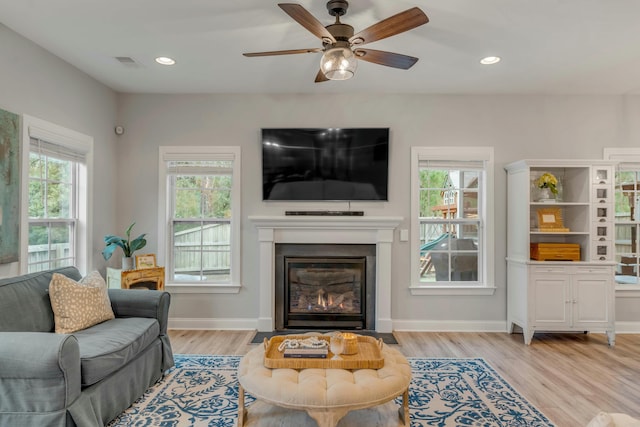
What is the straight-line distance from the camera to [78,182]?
380 cm

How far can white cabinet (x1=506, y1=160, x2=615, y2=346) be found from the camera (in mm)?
3889

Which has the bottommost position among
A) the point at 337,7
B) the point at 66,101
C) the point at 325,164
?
the point at 325,164

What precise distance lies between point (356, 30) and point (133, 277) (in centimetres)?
307

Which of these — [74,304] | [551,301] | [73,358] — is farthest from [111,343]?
[551,301]

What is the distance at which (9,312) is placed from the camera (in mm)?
2334

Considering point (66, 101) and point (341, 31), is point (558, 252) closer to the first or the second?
point (341, 31)

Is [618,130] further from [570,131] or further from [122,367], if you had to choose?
[122,367]

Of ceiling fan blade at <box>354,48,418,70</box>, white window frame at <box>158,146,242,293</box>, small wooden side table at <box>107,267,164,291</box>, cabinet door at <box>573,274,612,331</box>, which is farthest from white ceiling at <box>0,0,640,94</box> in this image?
cabinet door at <box>573,274,612,331</box>

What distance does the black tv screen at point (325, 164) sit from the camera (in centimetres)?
428

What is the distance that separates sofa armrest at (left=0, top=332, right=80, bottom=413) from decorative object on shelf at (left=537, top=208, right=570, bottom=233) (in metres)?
4.28

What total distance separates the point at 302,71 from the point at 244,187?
1.45 m

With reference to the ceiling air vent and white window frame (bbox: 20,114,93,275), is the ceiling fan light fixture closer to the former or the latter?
the ceiling air vent

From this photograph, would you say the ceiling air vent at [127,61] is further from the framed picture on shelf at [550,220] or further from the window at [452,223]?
the framed picture on shelf at [550,220]

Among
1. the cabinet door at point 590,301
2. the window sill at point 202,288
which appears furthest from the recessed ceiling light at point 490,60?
A: the window sill at point 202,288
